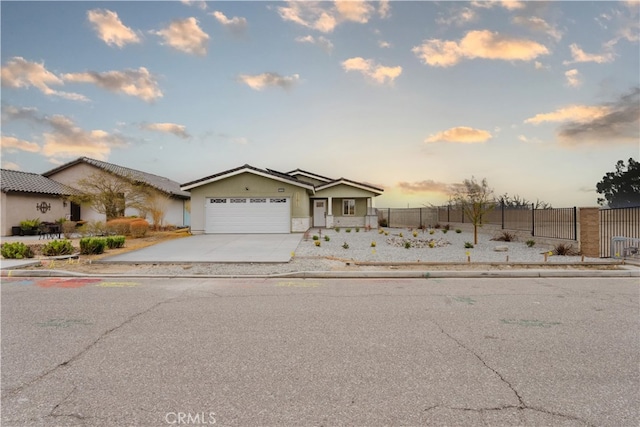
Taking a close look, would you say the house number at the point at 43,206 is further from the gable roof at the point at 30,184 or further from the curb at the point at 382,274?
the curb at the point at 382,274

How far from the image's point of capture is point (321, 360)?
4164 millimetres

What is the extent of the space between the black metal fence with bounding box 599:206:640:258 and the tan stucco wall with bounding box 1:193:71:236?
32.0 metres

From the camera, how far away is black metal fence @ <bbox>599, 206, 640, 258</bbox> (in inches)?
610

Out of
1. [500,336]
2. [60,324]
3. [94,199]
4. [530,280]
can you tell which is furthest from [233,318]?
[94,199]

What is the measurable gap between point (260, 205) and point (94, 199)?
395 inches

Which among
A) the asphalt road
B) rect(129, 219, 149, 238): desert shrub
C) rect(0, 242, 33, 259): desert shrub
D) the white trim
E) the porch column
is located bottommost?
the asphalt road

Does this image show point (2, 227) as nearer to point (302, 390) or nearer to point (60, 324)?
point (60, 324)

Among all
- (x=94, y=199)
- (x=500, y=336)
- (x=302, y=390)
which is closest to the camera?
(x=302, y=390)

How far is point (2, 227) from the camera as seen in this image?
887 inches

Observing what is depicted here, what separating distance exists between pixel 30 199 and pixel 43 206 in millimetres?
1078

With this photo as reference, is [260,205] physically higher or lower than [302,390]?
higher

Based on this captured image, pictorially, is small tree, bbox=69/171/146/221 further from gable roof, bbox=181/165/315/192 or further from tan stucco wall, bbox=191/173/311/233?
tan stucco wall, bbox=191/173/311/233

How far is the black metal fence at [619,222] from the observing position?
50.9 feet

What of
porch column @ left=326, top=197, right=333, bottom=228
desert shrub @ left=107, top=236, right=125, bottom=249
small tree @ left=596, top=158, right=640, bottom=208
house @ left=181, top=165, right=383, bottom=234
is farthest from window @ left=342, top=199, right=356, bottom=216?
small tree @ left=596, top=158, right=640, bottom=208
